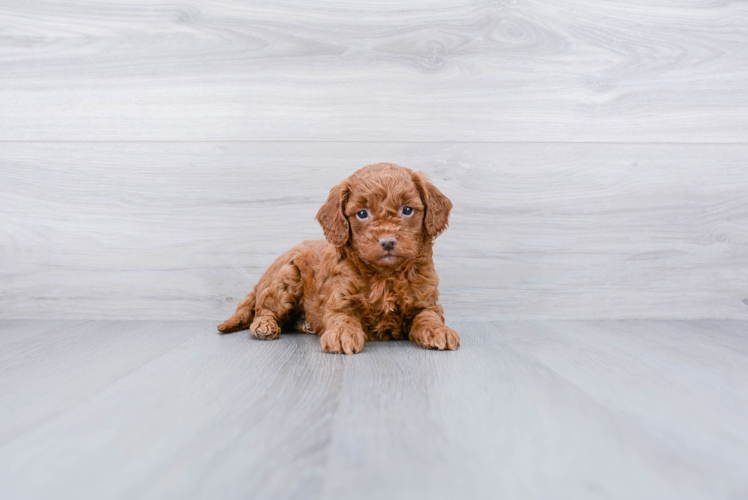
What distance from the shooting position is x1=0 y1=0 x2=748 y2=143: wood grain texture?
203 cm

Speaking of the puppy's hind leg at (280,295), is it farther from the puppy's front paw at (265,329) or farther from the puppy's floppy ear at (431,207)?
the puppy's floppy ear at (431,207)

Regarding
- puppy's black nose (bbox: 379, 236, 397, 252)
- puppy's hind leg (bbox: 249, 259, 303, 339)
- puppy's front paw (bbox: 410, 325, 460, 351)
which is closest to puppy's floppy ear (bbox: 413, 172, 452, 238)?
puppy's black nose (bbox: 379, 236, 397, 252)

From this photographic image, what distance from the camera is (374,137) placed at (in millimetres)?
2020

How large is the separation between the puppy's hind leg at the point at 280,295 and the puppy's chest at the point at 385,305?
0.30 meters

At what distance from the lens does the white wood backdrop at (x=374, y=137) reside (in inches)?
79.7

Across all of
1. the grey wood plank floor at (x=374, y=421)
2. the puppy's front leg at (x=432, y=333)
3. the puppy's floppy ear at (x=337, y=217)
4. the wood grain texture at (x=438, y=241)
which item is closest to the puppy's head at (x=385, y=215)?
the puppy's floppy ear at (x=337, y=217)

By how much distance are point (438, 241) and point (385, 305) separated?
0.60 m

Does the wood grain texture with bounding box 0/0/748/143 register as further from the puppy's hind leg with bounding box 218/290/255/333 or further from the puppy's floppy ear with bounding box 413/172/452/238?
the puppy's hind leg with bounding box 218/290/255/333

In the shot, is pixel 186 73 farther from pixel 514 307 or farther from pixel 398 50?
pixel 514 307

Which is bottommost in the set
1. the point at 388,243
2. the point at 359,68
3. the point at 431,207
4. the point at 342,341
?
the point at 342,341

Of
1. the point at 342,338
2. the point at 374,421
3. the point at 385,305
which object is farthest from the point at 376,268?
the point at 374,421

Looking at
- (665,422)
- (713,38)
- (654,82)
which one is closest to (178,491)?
(665,422)

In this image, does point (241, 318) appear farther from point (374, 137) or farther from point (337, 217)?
point (374, 137)

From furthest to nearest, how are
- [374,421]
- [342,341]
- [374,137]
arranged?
[374,137], [342,341], [374,421]
